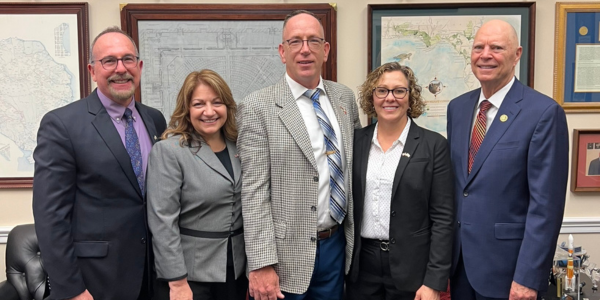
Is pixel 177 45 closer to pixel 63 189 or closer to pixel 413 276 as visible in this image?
pixel 63 189

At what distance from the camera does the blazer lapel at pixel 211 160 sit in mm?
1715

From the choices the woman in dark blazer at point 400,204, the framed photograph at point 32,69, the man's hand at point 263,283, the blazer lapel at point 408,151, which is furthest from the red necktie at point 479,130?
the framed photograph at point 32,69

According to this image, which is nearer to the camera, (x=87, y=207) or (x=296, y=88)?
(x=87, y=207)

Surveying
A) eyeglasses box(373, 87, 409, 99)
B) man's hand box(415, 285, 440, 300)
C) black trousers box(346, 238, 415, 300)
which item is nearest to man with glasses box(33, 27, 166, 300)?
black trousers box(346, 238, 415, 300)

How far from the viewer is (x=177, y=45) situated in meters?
2.70

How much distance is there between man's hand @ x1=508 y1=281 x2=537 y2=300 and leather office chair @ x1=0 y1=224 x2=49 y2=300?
8.12ft

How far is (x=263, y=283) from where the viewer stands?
171 cm

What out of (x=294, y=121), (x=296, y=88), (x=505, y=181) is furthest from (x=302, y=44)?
(x=505, y=181)

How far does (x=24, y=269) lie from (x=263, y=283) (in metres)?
1.74

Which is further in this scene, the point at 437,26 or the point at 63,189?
the point at 437,26

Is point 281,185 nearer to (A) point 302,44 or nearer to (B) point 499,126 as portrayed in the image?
(A) point 302,44

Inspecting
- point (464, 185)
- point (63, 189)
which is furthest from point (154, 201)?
point (464, 185)

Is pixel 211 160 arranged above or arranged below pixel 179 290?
above

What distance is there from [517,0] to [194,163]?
2.29 m
